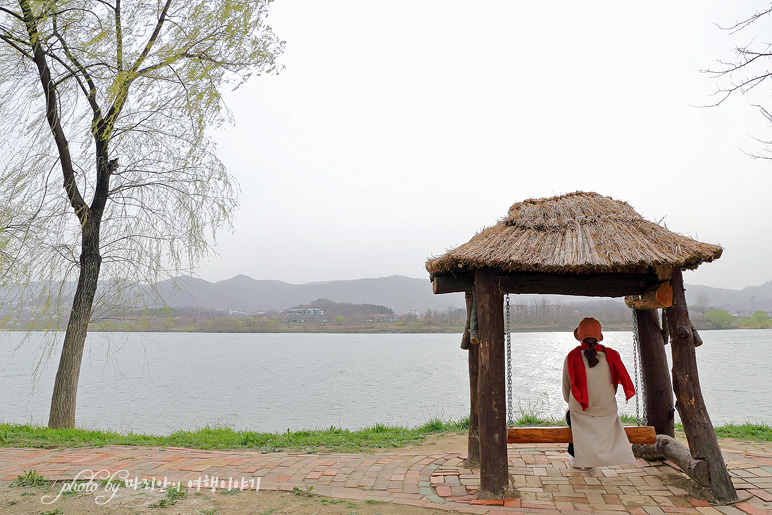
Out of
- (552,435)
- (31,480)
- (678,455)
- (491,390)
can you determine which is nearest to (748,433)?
(678,455)

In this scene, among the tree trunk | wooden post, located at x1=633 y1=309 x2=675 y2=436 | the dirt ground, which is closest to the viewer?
the dirt ground

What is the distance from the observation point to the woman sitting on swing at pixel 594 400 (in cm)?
488

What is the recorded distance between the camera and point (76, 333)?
28.5ft

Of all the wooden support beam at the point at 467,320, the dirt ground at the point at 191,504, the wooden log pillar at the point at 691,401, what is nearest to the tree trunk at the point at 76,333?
the dirt ground at the point at 191,504

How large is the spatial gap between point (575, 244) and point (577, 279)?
15.3 inches

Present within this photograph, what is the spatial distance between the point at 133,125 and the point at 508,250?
7.22 metres

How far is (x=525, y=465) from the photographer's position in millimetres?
5562

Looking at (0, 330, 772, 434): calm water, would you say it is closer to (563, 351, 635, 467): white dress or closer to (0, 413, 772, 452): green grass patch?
(0, 413, 772, 452): green grass patch

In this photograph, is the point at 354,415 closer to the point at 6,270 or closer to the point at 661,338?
the point at 6,270

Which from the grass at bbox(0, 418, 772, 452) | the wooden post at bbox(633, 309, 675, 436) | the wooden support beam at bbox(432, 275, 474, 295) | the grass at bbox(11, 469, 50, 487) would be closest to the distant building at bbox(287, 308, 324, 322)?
the grass at bbox(0, 418, 772, 452)

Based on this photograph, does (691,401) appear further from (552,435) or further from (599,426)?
(552,435)

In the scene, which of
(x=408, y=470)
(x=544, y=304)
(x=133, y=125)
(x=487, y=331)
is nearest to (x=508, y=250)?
(x=487, y=331)

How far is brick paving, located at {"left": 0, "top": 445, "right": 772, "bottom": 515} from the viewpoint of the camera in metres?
4.32

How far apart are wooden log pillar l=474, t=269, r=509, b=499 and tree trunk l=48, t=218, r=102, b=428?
7.37 meters
